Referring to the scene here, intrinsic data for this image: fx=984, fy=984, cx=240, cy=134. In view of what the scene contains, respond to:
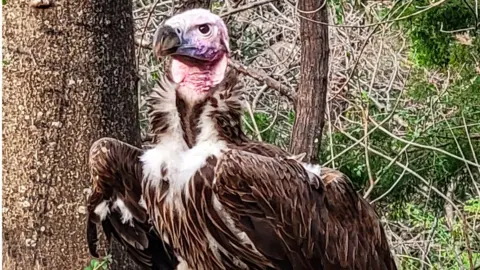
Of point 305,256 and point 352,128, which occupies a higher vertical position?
point 305,256

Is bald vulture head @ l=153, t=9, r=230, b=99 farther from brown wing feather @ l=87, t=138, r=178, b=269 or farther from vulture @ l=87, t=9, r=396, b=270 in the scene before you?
brown wing feather @ l=87, t=138, r=178, b=269

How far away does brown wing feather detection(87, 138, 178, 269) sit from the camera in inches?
110

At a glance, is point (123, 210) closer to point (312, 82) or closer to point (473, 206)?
point (312, 82)

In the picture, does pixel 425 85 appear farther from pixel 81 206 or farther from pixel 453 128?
pixel 81 206

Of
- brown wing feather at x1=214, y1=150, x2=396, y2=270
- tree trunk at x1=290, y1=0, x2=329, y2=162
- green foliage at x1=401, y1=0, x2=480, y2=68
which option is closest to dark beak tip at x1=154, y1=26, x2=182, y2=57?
brown wing feather at x1=214, y1=150, x2=396, y2=270

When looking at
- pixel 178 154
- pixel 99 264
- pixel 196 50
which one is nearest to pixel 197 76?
pixel 196 50

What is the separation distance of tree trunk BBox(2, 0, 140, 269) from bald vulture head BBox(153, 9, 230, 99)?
65 centimetres

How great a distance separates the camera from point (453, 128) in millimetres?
5430

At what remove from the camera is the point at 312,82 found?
4.27m

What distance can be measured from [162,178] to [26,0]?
901mm

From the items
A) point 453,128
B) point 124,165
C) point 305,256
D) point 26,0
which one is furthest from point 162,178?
point 453,128

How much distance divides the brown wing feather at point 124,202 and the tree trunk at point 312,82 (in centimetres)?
137

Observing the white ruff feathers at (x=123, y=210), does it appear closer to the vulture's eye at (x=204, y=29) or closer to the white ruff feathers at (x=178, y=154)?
the white ruff feathers at (x=178, y=154)

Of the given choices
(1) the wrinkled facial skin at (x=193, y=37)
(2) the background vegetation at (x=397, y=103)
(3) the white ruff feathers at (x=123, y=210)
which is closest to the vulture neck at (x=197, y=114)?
(1) the wrinkled facial skin at (x=193, y=37)
